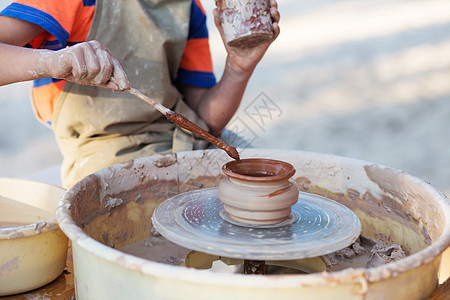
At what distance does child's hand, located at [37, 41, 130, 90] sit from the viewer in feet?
4.24

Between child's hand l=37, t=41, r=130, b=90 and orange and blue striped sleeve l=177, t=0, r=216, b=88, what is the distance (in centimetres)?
86

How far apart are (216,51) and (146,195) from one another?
4961mm

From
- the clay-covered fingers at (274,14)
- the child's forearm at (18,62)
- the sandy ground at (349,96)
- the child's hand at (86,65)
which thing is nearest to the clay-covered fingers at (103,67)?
the child's hand at (86,65)

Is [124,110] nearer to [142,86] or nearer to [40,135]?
[142,86]

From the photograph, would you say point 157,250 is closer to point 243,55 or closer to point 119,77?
point 119,77

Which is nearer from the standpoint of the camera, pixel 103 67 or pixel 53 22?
pixel 103 67

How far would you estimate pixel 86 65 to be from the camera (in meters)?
1.29

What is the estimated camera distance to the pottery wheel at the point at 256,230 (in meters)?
1.19

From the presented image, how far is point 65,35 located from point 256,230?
90 cm

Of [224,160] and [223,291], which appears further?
[224,160]

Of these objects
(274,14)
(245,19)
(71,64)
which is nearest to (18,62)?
(71,64)

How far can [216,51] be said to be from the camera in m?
6.45

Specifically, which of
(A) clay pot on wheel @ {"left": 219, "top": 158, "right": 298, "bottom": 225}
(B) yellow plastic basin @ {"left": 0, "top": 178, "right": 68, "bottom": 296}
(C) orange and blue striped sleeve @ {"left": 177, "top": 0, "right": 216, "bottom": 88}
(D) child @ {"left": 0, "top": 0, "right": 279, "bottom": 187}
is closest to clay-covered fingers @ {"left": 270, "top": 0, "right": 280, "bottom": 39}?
(D) child @ {"left": 0, "top": 0, "right": 279, "bottom": 187}

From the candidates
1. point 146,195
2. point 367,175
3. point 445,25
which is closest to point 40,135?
point 146,195
